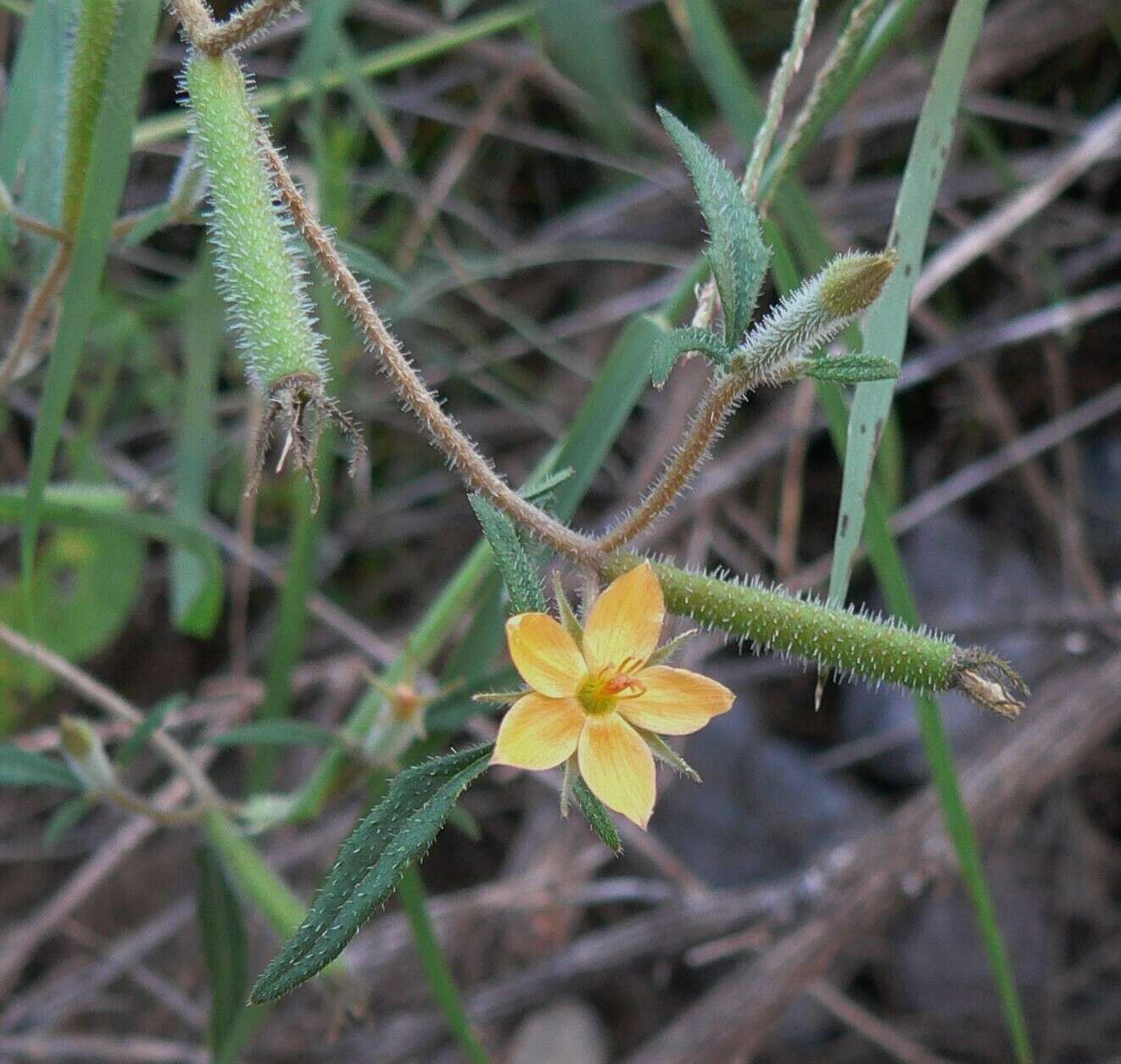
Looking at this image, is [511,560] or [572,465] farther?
[572,465]

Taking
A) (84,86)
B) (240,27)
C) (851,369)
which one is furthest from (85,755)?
(851,369)

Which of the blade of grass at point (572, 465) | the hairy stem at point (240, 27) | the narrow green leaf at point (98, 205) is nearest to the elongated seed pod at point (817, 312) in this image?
the hairy stem at point (240, 27)

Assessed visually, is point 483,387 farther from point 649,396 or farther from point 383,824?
point 383,824

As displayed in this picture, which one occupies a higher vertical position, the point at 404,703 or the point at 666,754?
the point at 666,754

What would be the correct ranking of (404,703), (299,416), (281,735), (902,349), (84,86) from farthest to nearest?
(281,735) < (404,703) < (902,349) < (84,86) < (299,416)

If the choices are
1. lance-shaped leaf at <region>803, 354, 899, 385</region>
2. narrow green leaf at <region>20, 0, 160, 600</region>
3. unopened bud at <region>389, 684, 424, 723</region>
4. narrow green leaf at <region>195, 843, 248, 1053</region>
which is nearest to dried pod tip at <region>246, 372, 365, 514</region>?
lance-shaped leaf at <region>803, 354, 899, 385</region>

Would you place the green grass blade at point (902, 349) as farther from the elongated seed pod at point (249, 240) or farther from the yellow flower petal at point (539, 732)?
the elongated seed pod at point (249, 240)

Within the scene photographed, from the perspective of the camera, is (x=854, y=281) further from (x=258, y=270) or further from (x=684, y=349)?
(x=258, y=270)

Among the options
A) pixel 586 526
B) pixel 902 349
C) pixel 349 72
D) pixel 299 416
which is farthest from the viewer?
pixel 586 526
